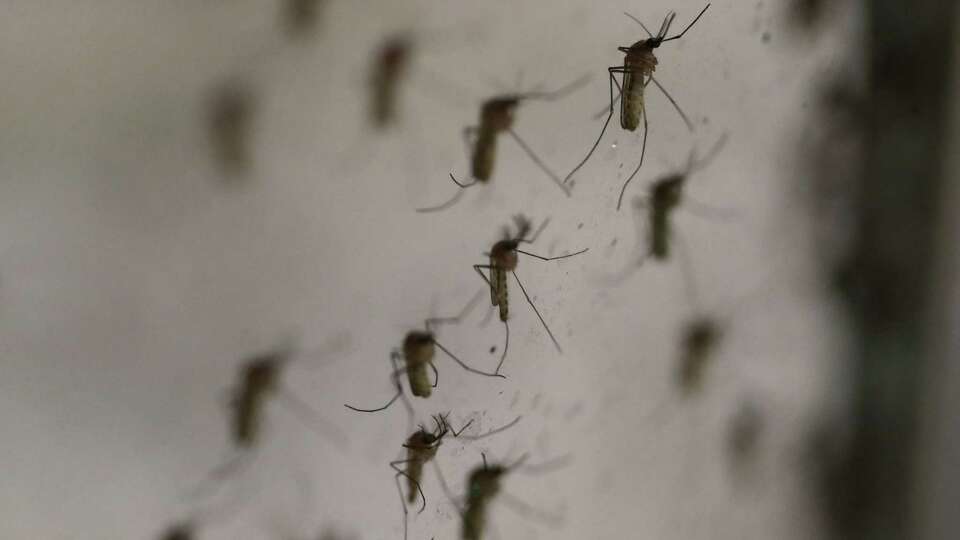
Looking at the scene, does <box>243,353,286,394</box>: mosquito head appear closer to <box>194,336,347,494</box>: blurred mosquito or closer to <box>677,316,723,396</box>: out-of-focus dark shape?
<box>194,336,347,494</box>: blurred mosquito

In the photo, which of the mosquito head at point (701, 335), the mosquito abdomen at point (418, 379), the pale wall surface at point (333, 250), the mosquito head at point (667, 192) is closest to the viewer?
the pale wall surface at point (333, 250)

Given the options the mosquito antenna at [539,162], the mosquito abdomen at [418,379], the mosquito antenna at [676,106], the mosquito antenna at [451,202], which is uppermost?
the mosquito antenna at [676,106]

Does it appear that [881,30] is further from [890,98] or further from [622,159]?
[622,159]

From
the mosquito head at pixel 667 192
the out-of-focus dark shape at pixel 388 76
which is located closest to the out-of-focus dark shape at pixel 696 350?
the mosquito head at pixel 667 192

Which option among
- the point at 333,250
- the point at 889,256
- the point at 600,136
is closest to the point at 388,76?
the point at 333,250

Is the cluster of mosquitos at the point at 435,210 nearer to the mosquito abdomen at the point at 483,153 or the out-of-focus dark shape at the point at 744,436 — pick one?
the mosquito abdomen at the point at 483,153

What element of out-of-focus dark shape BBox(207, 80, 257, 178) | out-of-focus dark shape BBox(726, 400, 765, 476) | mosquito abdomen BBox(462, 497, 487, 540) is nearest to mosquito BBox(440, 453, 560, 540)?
mosquito abdomen BBox(462, 497, 487, 540)

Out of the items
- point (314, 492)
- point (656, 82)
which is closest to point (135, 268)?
point (314, 492)

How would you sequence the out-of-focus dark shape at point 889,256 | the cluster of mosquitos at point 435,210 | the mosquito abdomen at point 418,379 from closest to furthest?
1. the cluster of mosquitos at point 435,210
2. the mosquito abdomen at point 418,379
3. the out-of-focus dark shape at point 889,256

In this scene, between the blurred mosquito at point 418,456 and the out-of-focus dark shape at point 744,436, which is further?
the out-of-focus dark shape at point 744,436
